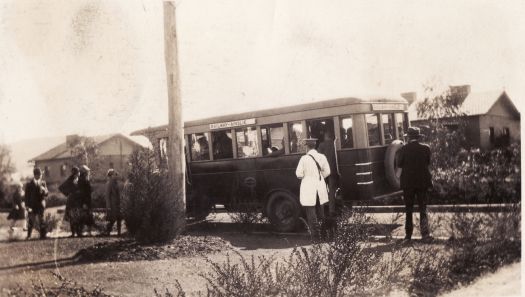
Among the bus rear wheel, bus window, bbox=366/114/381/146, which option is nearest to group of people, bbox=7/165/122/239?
the bus rear wheel

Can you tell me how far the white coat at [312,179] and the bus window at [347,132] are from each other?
663 millimetres

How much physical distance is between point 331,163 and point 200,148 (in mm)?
2284

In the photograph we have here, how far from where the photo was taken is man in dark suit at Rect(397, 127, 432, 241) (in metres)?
5.91

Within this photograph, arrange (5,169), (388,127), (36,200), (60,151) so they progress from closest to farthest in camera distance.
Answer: (5,169) → (36,200) → (60,151) → (388,127)

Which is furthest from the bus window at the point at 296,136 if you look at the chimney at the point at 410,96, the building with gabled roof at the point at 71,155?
the building with gabled roof at the point at 71,155

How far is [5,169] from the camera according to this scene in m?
3.97

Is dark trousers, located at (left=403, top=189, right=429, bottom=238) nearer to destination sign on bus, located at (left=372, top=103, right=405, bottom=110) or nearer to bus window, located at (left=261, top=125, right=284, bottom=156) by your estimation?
destination sign on bus, located at (left=372, top=103, right=405, bottom=110)

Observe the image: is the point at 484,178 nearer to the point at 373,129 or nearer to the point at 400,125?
the point at 400,125

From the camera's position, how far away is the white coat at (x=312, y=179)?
5449mm

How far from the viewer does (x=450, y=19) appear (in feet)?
18.9

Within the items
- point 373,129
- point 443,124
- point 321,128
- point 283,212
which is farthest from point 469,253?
point 443,124

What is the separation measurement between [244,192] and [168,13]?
9.22 ft

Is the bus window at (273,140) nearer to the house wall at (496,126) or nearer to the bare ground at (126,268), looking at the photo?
the bare ground at (126,268)

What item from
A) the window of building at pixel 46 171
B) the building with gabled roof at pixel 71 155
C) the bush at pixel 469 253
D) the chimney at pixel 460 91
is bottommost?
the bush at pixel 469 253
